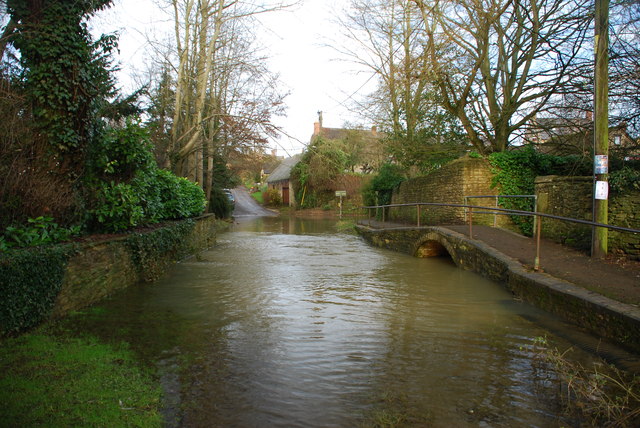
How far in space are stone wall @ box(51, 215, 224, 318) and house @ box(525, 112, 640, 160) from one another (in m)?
9.98

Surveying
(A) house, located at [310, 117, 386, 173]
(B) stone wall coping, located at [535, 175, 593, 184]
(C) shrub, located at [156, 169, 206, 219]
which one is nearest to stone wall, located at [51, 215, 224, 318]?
→ (C) shrub, located at [156, 169, 206, 219]

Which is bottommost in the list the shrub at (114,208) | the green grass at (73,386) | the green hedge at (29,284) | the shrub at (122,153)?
the green grass at (73,386)

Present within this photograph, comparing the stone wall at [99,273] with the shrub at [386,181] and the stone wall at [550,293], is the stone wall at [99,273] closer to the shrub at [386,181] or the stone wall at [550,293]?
the stone wall at [550,293]

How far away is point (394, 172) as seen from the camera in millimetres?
24078

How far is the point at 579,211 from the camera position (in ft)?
31.2

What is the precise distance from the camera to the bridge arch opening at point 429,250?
12.2 metres

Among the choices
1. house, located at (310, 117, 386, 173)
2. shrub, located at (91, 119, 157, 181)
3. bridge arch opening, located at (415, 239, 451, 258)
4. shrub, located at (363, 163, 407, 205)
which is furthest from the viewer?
house, located at (310, 117, 386, 173)

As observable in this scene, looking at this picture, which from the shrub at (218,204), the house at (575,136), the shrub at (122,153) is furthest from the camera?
the shrub at (218,204)

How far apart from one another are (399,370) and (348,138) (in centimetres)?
4100

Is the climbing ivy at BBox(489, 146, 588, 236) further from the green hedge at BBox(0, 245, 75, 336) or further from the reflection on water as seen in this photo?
the green hedge at BBox(0, 245, 75, 336)

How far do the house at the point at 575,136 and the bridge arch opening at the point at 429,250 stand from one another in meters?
4.27

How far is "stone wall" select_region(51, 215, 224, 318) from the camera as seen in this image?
19.5 ft

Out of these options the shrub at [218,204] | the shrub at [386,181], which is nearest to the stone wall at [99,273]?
the shrub at [386,181]

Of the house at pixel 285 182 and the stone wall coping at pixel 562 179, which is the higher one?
the house at pixel 285 182
